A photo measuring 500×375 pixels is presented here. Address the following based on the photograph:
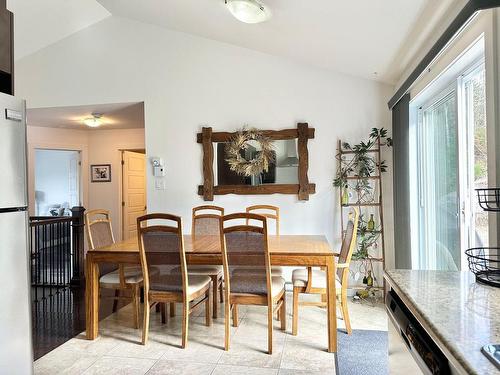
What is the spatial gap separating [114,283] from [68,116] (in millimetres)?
Result: 3308

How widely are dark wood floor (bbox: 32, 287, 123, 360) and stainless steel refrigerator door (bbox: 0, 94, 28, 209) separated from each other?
152 cm

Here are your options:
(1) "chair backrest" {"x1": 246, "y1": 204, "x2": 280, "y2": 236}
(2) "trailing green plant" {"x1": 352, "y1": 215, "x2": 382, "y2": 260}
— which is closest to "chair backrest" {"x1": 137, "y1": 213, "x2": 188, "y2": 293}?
(1) "chair backrest" {"x1": 246, "y1": 204, "x2": 280, "y2": 236}

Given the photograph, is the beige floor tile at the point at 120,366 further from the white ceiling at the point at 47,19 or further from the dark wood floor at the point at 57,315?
the white ceiling at the point at 47,19

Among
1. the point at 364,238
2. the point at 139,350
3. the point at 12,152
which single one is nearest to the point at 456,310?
the point at 12,152

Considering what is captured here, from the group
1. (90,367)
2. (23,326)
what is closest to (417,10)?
(23,326)

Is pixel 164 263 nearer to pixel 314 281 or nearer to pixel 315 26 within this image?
pixel 314 281

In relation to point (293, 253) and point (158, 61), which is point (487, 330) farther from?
point (158, 61)

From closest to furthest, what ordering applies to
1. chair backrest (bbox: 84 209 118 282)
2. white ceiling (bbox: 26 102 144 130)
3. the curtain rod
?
the curtain rod < chair backrest (bbox: 84 209 118 282) < white ceiling (bbox: 26 102 144 130)

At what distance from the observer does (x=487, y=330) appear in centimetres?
92

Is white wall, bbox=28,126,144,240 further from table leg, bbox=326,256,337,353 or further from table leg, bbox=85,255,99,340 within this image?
table leg, bbox=326,256,337,353

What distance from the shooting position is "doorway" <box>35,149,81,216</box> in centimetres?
681

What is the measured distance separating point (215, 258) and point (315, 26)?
225 cm

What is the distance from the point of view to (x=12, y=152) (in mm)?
1771

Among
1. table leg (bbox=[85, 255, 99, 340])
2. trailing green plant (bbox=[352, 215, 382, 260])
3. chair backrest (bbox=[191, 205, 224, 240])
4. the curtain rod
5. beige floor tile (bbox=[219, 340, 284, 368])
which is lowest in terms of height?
beige floor tile (bbox=[219, 340, 284, 368])
